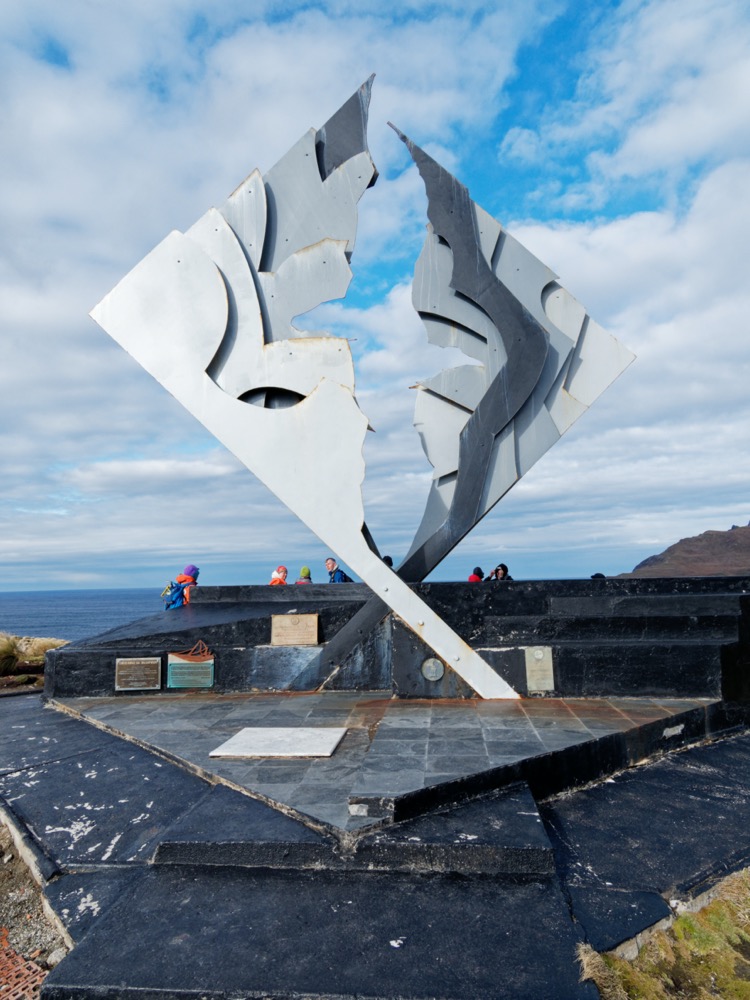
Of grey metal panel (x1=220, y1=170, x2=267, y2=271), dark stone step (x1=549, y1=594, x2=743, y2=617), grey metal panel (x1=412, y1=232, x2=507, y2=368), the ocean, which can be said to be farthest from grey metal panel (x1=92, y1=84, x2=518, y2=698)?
the ocean

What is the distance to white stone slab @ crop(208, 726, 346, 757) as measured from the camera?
4020 millimetres

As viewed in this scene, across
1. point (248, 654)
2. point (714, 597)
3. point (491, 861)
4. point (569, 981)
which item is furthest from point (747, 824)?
point (248, 654)

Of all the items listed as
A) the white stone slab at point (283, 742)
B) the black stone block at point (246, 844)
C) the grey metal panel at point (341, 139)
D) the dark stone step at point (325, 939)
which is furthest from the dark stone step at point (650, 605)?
the grey metal panel at point (341, 139)

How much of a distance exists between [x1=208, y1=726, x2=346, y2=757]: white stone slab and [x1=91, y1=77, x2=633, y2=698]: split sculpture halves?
54.5 inches

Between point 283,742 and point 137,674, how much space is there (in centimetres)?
258

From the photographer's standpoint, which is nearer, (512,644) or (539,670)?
(539,670)

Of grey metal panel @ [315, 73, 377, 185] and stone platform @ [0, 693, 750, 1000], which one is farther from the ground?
grey metal panel @ [315, 73, 377, 185]

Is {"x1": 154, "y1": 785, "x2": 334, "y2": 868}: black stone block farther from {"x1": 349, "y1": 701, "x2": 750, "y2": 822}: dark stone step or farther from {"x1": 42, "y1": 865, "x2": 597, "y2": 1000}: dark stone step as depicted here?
{"x1": 349, "y1": 701, "x2": 750, "y2": 822}: dark stone step

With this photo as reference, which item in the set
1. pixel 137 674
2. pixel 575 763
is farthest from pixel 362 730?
pixel 137 674

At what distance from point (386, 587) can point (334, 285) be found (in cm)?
257

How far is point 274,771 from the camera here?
12.2ft

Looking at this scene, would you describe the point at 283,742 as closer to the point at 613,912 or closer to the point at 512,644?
the point at 613,912

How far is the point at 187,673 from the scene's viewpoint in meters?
6.29

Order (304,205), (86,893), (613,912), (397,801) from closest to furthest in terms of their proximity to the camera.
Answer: (613,912)
(86,893)
(397,801)
(304,205)
